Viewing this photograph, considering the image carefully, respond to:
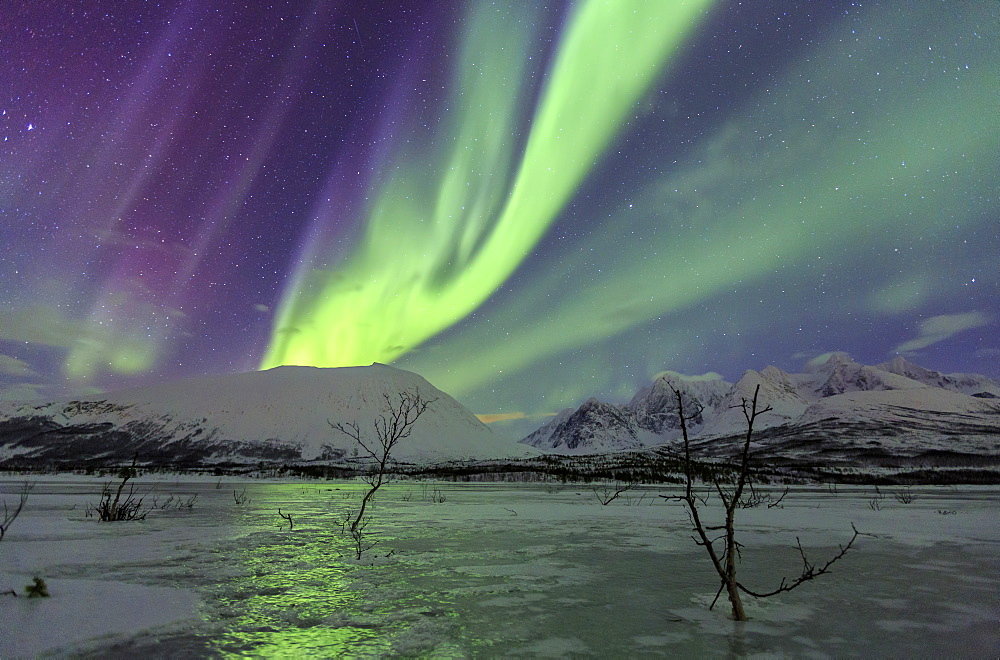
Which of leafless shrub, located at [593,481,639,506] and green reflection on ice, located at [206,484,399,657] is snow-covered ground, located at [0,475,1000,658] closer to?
green reflection on ice, located at [206,484,399,657]

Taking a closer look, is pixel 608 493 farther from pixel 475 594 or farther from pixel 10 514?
pixel 10 514

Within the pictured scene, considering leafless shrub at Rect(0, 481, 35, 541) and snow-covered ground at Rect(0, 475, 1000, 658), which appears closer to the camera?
snow-covered ground at Rect(0, 475, 1000, 658)

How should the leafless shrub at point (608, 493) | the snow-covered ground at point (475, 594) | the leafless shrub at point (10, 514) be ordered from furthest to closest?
1. the leafless shrub at point (608, 493)
2. the leafless shrub at point (10, 514)
3. the snow-covered ground at point (475, 594)

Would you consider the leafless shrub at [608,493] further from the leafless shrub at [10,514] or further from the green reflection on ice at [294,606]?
the leafless shrub at [10,514]

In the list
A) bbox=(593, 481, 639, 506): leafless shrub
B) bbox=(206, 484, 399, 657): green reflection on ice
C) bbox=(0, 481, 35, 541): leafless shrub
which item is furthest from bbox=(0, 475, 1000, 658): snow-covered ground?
bbox=(593, 481, 639, 506): leafless shrub

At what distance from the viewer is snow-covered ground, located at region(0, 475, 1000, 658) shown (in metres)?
6.55

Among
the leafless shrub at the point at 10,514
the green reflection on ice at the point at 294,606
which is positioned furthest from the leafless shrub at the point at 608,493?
the leafless shrub at the point at 10,514

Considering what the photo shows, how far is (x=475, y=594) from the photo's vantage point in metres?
9.09

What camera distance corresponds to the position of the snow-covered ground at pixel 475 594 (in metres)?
6.55

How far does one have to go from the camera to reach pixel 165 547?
44.5ft

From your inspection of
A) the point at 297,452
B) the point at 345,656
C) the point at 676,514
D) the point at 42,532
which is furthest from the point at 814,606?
the point at 297,452

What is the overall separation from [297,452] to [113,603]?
194m

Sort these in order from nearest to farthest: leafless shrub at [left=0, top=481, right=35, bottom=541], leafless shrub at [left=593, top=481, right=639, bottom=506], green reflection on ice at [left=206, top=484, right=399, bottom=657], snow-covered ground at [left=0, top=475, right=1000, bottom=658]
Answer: green reflection on ice at [left=206, top=484, right=399, bottom=657] < snow-covered ground at [left=0, top=475, right=1000, bottom=658] < leafless shrub at [left=0, top=481, right=35, bottom=541] < leafless shrub at [left=593, top=481, right=639, bottom=506]

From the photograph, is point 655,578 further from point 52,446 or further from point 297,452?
point 52,446
